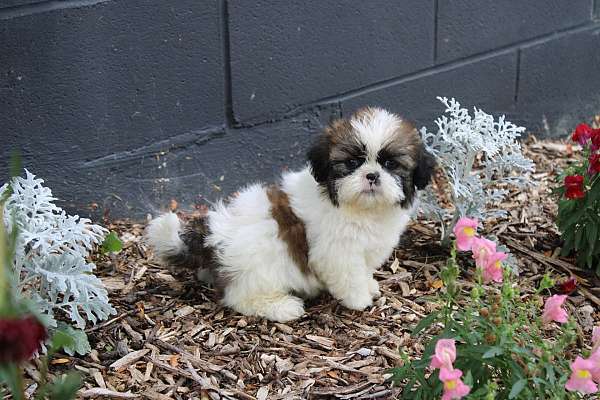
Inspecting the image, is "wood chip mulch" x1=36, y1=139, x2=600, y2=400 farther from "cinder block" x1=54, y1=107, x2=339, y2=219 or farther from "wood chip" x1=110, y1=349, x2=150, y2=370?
"cinder block" x1=54, y1=107, x2=339, y2=219

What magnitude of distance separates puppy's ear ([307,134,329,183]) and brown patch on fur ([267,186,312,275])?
0.24 m

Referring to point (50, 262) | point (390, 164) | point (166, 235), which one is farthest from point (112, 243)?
point (390, 164)

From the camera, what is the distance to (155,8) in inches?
181

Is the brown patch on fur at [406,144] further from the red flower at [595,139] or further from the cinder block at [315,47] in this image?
the cinder block at [315,47]

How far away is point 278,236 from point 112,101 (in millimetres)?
1350

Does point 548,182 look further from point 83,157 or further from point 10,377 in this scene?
point 10,377

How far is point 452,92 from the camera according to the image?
20.4 ft

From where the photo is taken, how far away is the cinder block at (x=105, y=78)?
13.9 feet

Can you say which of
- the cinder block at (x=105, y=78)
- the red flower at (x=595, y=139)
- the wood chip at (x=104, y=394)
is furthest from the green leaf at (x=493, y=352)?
the cinder block at (x=105, y=78)

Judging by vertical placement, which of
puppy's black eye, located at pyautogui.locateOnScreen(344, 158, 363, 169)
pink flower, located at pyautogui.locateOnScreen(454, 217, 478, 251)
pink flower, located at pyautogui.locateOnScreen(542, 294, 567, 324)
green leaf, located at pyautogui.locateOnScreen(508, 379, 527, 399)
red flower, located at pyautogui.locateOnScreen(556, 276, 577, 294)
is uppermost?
puppy's black eye, located at pyautogui.locateOnScreen(344, 158, 363, 169)

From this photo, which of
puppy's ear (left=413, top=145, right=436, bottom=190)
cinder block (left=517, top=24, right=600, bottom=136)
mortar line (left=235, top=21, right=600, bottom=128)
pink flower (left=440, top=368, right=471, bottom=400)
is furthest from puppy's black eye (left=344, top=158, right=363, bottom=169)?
cinder block (left=517, top=24, right=600, bottom=136)

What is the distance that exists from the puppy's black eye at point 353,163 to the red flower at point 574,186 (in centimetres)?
127

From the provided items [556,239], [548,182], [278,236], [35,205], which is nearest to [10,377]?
[35,205]

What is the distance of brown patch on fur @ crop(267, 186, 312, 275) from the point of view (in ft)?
13.0
